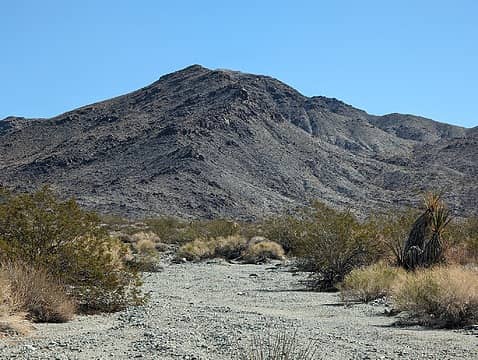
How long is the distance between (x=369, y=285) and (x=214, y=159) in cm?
7134

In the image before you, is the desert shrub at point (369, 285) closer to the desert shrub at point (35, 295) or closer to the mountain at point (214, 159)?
the desert shrub at point (35, 295)

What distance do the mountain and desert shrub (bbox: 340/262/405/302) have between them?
1905 inches

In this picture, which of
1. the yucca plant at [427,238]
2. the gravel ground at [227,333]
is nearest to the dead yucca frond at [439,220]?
the yucca plant at [427,238]

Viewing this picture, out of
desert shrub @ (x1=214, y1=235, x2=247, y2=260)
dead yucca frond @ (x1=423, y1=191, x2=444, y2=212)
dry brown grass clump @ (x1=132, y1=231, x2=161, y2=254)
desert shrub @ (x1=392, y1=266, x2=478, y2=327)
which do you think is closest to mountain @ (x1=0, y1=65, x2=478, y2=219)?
dry brown grass clump @ (x1=132, y1=231, x2=161, y2=254)

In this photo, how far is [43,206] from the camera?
53.9 feet

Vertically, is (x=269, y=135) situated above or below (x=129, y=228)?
above

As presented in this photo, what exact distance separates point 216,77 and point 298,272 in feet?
318

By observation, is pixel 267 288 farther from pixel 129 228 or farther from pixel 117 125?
pixel 117 125

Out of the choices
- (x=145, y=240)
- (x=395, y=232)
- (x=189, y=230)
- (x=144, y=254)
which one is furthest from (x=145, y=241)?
(x=395, y=232)

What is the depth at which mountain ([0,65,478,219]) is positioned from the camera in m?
81.9

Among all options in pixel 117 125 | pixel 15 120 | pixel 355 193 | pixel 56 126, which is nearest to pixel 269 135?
pixel 355 193

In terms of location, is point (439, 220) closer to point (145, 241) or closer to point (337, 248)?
point (337, 248)

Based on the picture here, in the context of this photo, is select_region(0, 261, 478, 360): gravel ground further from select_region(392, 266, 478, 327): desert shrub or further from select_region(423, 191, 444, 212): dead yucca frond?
select_region(423, 191, 444, 212): dead yucca frond

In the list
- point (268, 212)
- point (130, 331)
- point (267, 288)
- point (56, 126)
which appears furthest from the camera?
point (56, 126)
